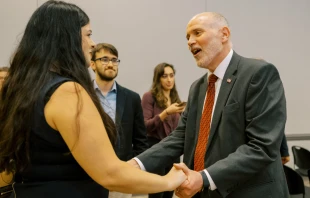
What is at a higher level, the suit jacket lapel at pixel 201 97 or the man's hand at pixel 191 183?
the suit jacket lapel at pixel 201 97

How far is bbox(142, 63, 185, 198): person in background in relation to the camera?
377 cm

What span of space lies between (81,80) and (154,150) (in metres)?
0.95

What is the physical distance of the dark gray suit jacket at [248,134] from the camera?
1742 millimetres

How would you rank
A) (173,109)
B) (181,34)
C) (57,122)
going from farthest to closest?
(181,34)
(173,109)
(57,122)

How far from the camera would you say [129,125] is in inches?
126

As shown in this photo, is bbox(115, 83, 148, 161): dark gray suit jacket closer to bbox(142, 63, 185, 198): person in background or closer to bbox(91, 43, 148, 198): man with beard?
bbox(91, 43, 148, 198): man with beard

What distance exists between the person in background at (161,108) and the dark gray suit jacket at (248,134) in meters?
1.83

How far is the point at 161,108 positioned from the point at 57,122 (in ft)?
9.06

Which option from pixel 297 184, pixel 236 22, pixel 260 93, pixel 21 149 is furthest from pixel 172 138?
pixel 236 22

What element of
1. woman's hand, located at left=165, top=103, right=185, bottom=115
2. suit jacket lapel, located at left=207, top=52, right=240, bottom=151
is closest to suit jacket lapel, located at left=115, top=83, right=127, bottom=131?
woman's hand, located at left=165, top=103, right=185, bottom=115

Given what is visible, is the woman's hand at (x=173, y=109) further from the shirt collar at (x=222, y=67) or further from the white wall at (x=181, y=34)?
the shirt collar at (x=222, y=67)

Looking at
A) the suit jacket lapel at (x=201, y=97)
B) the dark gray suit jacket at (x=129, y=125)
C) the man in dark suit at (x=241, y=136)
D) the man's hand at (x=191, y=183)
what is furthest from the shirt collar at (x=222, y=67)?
the dark gray suit jacket at (x=129, y=125)

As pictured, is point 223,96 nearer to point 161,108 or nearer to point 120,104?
point 120,104

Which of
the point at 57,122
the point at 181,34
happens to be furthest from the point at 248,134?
the point at 181,34
